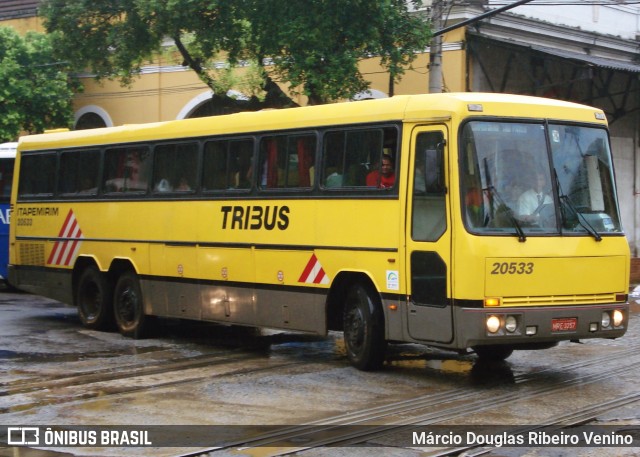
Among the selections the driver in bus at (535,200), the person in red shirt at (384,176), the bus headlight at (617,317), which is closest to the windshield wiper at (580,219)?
the driver in bus at (535,200)

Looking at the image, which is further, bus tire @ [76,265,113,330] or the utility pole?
the utility pole

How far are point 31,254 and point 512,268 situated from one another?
30.4 ft

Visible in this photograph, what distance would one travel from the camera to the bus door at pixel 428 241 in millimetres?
10898

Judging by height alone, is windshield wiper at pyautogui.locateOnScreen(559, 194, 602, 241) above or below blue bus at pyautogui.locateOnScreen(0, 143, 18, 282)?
below

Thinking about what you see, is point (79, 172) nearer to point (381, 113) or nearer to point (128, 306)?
point (128, 306)

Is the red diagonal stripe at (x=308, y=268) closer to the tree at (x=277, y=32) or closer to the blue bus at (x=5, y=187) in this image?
the tree at (x=277, y=32)

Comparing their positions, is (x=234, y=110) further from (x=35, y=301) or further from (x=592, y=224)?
(x=592, y=224)

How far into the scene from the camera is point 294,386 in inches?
431

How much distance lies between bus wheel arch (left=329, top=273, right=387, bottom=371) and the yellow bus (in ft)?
0.07

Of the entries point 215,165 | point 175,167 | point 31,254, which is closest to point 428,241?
point 215,165

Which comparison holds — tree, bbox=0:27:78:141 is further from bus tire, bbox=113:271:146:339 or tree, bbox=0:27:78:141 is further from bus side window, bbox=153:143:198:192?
bus side window, bbox=153:143:198:192

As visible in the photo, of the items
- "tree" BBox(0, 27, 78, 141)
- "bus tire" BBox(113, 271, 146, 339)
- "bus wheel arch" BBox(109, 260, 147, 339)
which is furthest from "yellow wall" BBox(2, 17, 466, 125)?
"bus tire" BBox(113, 271, 146, 339)

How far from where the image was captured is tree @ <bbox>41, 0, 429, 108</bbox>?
2138cm

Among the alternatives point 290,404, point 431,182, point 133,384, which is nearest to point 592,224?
point 431,182
